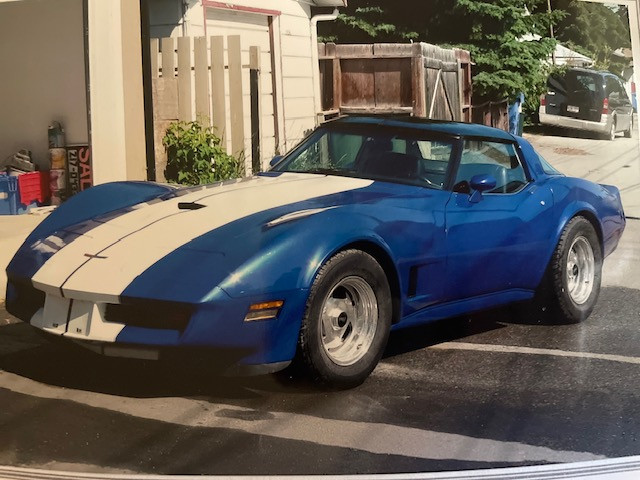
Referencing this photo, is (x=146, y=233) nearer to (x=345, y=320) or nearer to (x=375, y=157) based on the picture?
(x=345, y=320)

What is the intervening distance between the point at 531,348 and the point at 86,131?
127 centimetres

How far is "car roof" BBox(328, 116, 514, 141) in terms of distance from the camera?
8.75 ft

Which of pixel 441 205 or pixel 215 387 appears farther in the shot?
pixel 441 205

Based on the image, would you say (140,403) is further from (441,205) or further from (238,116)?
(441,205)

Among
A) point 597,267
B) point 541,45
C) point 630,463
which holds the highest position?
point 541,45

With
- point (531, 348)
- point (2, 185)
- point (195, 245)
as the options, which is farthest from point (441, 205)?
point (2, 185)

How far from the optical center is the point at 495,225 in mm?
2738

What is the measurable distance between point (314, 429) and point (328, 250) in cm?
46

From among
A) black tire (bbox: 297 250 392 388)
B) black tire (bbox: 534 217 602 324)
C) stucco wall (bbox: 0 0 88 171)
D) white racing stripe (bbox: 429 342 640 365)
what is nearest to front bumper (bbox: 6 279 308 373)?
black tire (bbox: 297 250 392 388)

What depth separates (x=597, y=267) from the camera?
2898 mm

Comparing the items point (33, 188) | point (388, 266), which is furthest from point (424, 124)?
point (33, 188)

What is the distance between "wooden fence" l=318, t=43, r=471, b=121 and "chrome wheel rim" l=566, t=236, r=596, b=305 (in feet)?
1.81

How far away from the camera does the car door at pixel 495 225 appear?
2688mm

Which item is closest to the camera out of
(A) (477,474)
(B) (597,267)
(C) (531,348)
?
(A) (477,474)
